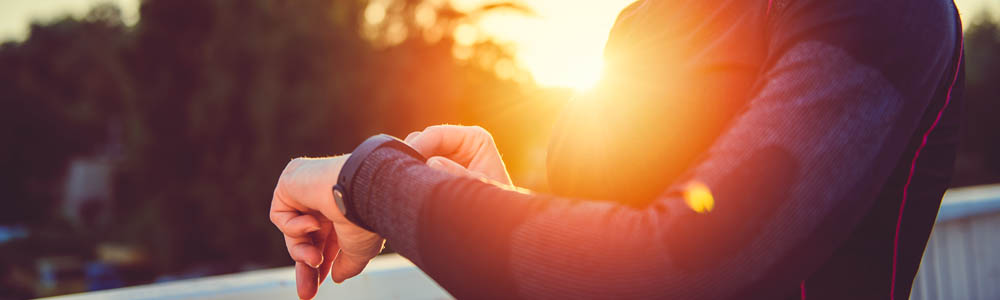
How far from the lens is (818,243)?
1.75 ft

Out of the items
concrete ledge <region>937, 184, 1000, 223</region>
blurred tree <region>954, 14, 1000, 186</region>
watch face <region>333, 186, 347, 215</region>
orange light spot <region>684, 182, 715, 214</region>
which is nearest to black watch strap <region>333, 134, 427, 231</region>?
watch face <region>333, 186, 347, 215</region>

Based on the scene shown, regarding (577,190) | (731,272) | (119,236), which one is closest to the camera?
(731,272)

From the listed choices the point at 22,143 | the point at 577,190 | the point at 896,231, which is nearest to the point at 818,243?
the point at 896,231

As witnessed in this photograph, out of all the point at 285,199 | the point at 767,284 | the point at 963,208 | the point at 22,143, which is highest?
the point at 22,143

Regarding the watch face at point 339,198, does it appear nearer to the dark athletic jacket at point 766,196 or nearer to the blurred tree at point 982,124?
the dark athletic jacket at point 766,196

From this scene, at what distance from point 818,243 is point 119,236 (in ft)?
58.1

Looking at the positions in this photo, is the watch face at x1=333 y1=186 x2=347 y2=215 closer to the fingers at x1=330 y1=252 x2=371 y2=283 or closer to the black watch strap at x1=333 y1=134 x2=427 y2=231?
the black watch strap at x1=333 y1=134 x2=427 y2=231

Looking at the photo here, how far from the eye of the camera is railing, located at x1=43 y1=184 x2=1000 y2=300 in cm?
171

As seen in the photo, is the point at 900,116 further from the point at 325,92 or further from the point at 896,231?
the point at 325,92

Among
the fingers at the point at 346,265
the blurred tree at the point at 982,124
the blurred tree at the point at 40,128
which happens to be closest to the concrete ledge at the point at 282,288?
the fingers at the point at 346,265

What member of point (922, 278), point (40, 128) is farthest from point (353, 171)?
point (40, 128)

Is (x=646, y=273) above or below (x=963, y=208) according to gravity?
below

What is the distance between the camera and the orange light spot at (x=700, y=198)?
52 cm

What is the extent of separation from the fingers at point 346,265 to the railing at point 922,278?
957 millimetres
